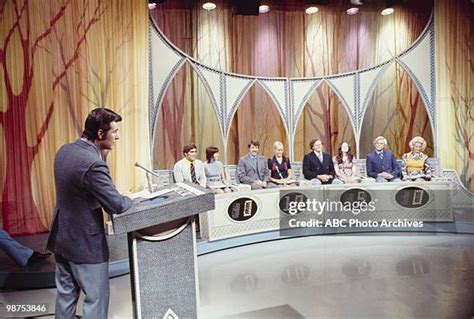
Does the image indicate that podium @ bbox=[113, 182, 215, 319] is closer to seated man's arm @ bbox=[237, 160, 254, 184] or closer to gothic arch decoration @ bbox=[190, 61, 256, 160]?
seated man's arm @ bbox=[237, 160, 254, 184]

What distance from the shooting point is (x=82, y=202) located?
1861mm

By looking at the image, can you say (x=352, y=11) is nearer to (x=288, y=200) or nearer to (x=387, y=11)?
(x=387, y=11)

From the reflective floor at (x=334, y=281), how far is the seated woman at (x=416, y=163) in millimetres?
829

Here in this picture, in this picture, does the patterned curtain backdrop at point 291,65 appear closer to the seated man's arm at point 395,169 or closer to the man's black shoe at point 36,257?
the seated man's arm at point 395,169

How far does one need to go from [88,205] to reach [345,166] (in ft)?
13.3

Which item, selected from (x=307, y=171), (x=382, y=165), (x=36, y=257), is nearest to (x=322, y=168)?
(x=307, y=171)

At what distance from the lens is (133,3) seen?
14.8 ft

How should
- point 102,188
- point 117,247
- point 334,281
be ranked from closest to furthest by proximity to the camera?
1. point 102,188
2. point 334,281
3. point 117,247

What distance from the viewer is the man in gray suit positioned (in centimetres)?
180

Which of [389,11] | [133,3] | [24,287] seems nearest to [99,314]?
[24,287]

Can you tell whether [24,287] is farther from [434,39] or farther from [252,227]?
[434,39]

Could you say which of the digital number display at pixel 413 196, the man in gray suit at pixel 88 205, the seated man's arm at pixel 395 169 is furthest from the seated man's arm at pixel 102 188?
the seated man's arm at pixel 395 169

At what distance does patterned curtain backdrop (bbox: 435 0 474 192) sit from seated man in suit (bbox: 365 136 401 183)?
0.58 m

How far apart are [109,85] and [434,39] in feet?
13.1
